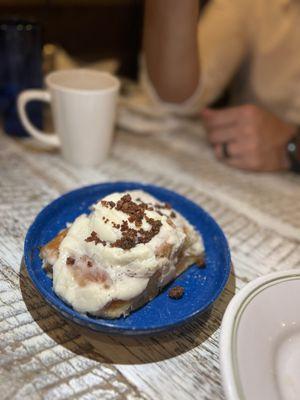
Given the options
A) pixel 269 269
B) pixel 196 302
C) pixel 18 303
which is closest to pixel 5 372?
pixel 18 303

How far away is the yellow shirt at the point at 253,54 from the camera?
38.2 inches

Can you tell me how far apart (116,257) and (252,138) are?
55 cm

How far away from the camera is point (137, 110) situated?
3.40 feet

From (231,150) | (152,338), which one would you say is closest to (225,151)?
(231,150)

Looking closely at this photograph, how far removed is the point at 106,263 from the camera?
0.46m

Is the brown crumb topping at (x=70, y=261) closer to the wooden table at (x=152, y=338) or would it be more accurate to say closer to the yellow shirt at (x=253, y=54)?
the wooden table at (x=152, y=338)

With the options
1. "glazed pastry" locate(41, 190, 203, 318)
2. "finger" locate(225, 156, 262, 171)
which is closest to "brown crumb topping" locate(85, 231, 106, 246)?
"glazed pastry" locate(41, 190, 203, 318)

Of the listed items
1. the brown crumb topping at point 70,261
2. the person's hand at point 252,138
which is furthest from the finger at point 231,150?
the brown crumb topping at point 70,261

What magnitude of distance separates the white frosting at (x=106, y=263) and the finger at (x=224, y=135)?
458 millimetres

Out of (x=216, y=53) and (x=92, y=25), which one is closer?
(x=216, y=53)

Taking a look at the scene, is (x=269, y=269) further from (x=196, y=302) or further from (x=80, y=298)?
(x=80, y=298)

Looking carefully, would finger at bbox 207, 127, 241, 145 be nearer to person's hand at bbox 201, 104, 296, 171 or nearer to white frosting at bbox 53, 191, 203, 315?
person's hand at bbox 201, 104, 296, 171

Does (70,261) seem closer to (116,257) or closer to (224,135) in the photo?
(116,257)

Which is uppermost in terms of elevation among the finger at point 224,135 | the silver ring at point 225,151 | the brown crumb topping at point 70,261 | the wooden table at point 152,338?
the finger at point 224,135
